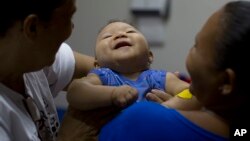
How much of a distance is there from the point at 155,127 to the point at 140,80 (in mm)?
362

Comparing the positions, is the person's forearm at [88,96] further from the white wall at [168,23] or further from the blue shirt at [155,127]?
the white wall at [168,23]

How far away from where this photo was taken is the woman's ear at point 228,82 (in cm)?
70

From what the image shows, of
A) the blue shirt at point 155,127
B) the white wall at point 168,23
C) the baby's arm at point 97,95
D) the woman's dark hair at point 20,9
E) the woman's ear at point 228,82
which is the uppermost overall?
the woman's dark hair at point 20,9

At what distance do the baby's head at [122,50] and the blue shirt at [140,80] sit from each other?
27 millimetres

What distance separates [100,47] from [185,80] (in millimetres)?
Answer: 263

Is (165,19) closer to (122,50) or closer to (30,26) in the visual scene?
(122,50)

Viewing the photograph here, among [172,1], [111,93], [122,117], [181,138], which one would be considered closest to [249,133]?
[181,138]

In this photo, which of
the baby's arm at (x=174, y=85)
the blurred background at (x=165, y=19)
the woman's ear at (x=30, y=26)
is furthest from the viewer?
the blurred background at (x=165, y=19)

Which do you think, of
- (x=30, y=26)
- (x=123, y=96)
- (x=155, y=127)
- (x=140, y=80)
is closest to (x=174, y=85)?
(x=140, y=80)

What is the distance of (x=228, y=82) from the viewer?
71 cm

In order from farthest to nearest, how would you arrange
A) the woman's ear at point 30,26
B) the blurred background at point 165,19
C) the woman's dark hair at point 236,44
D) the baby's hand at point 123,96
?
1. the blurred background at point 165,19
2. the baby's hand at point 123,96
3. the woman's ear at point 30,26
4. the woman's dark hair at point 236,44

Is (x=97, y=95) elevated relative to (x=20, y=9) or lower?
lower

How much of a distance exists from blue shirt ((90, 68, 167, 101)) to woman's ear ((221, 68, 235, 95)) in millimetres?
360

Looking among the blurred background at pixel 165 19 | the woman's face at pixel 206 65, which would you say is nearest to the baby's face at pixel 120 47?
the woman's face at pixel 206 65
